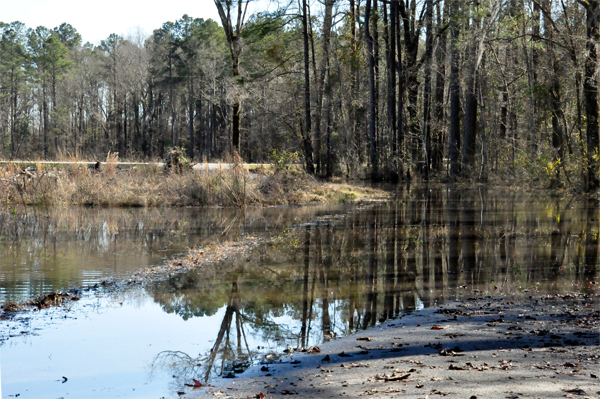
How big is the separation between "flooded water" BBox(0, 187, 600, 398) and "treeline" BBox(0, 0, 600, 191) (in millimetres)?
8772

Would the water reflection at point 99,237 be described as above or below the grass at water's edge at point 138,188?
below

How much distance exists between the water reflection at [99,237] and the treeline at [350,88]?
3819 millimetres

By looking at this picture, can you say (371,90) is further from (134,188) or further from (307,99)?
(134,188)

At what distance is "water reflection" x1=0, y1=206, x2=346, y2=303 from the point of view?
941 cm

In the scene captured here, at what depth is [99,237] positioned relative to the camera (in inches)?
541

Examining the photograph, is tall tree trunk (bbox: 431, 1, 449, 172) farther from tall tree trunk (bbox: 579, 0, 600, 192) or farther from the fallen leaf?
the fallen leaf

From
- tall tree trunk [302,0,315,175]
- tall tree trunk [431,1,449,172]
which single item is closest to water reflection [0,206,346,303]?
tall tree trunk [302,0,315,175]

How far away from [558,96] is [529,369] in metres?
22.9

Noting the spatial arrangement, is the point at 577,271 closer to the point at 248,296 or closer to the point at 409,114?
the point at 248,296

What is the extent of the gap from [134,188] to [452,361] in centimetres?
1933

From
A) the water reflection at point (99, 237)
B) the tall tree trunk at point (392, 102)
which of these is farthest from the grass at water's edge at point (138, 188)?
the tall tree trunk at point (392, 102)

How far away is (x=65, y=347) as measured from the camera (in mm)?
5777

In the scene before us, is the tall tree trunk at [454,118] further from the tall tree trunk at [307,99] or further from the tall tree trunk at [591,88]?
the tall tree trunk at [591,88]

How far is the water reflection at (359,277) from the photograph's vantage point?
21.4 ft
